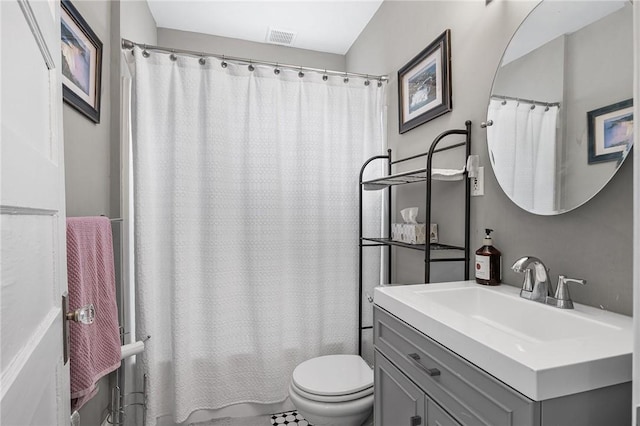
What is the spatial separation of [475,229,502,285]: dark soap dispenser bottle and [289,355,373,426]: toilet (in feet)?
2.42

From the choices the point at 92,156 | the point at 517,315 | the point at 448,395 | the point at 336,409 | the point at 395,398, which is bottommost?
the point at 336,409

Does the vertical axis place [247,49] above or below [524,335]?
above

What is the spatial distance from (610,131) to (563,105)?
6.6 inches

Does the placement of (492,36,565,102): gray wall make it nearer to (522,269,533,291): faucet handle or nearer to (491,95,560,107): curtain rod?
(491,95,560,107): curtain rod

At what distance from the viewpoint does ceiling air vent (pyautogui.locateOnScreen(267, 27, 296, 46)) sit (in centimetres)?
255

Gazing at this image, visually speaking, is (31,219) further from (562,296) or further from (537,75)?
(537,75)

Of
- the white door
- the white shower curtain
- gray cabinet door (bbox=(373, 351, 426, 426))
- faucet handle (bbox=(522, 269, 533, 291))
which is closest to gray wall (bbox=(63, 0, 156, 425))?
the white shower curtain

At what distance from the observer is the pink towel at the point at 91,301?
1.04 m

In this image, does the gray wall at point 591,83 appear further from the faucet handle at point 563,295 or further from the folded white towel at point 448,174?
the folded white towel at point 448,174

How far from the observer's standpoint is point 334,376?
1.62 m

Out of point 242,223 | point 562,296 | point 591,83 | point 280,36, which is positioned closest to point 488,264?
point 562,296

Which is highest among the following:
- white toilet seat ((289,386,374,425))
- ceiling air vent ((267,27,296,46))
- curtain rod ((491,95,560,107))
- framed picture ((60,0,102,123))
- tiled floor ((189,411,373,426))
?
ceiling air vent ((267,27,296,46))

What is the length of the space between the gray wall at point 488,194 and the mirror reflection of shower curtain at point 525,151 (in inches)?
2.8

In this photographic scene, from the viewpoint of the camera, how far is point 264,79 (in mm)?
1970
